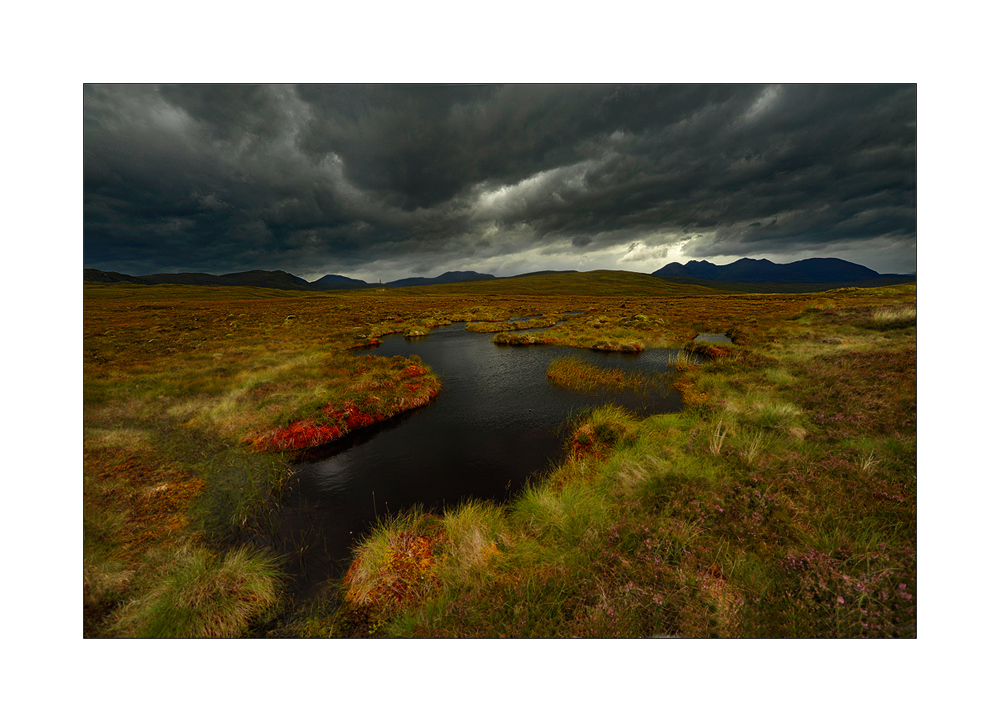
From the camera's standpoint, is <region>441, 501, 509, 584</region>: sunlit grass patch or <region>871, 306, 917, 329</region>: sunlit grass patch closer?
<region>441, 501, 509, 584</region>: sunlit grass patch

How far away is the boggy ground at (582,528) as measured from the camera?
4.73 metres

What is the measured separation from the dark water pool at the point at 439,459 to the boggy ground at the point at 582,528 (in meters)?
0.74

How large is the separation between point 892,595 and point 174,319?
6002cm

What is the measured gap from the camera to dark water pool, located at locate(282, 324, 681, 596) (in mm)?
8016

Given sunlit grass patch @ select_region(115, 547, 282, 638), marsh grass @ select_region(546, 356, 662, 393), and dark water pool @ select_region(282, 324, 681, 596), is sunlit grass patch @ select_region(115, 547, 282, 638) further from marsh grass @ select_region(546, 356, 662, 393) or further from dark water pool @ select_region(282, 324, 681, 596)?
marsh grass @ select_region(546, 356, 662, 393)

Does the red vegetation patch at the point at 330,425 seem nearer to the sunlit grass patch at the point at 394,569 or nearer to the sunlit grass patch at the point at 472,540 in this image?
the sunlit grass patch at the point at 394,569

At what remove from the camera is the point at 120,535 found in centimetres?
696

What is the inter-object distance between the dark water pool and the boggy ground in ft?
2.44

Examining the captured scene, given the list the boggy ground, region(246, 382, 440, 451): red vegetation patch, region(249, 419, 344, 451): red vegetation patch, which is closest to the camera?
the boggy ground

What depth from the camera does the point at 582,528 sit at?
6566 millimetres

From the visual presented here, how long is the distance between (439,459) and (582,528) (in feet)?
19.5

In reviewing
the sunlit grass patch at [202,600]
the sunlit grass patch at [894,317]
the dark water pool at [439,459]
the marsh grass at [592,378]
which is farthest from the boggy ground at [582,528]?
the marsh grass at [592,378]

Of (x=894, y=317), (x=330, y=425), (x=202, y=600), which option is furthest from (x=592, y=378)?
(x=202, y=600)

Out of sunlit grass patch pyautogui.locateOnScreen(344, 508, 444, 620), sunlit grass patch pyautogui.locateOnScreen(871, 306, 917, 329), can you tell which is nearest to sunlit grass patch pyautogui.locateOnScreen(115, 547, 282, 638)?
sunlit grass patch pyautogui.locateOnScreen(344, 508, 444, 620)
